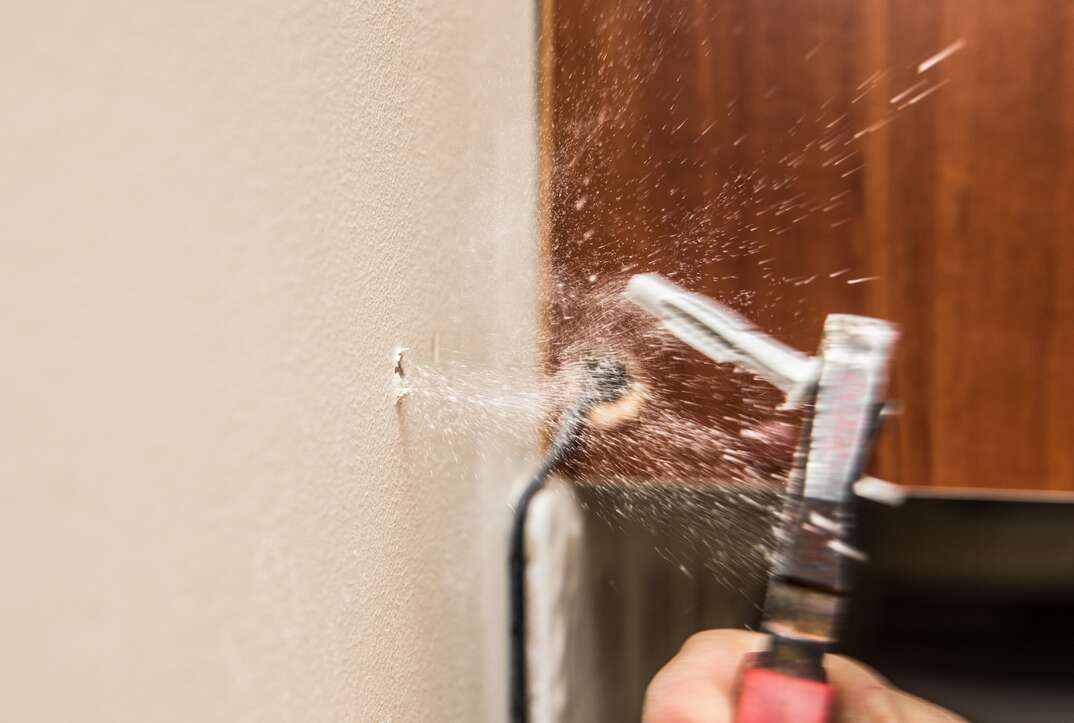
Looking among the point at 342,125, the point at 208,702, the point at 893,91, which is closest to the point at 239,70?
the point at 342,125

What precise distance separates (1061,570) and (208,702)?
103 centimetres

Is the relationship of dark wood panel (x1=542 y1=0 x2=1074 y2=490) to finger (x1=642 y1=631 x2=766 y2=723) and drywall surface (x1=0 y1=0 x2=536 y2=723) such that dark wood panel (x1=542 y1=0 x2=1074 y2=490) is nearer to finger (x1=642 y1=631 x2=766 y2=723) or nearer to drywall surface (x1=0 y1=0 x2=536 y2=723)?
finger (x1=642 y1=631 x2=766 y2=723)

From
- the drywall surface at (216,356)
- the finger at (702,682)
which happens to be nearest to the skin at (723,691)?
the finger at (702,682)

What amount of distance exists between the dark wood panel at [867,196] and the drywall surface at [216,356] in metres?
0.36

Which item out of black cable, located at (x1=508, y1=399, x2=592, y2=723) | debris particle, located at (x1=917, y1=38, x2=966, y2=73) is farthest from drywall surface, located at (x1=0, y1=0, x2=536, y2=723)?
debris particle, located at (x1=917, y1=38, x2=966, y2=73)

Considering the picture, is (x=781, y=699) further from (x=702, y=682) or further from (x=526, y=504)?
(x=526, y=504)

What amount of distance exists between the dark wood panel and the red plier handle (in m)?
0.37

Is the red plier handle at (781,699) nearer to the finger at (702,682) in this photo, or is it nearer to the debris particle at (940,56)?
the finger at (702,682)

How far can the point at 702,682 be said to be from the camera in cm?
52

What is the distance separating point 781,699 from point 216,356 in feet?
1.14

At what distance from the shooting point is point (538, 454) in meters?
0.82

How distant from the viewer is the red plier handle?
40 centimetres

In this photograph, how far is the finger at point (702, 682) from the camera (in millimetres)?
484

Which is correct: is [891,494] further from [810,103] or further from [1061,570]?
[1061,570]
